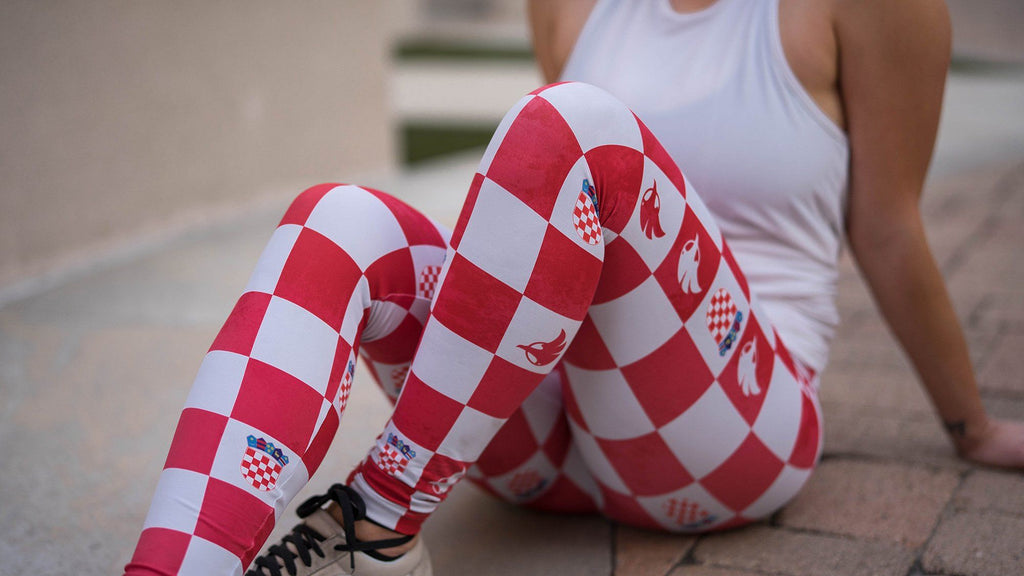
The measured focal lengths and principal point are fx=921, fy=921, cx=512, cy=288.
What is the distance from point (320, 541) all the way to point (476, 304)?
311 millimetres

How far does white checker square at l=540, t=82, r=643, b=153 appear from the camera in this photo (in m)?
0.91

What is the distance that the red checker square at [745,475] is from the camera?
3.64 ft

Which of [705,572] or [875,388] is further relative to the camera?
[875,388]

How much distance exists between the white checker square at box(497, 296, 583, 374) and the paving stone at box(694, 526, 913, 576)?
45 cm

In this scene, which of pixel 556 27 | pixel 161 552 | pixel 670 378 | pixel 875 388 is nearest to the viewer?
pixel 161 552

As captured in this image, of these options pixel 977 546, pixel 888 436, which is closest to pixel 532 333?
pixel 977 546

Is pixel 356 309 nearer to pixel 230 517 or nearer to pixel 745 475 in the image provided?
pixel 230 517

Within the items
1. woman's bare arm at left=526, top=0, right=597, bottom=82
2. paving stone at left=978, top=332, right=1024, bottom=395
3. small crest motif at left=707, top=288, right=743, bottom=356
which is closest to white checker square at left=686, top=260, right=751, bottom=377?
small crest motif at left=707, top=288, right=743, bottom=356

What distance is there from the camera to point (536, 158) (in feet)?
2.91

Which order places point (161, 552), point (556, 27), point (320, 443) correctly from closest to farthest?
point (161, 552) < point (320, 443) < point (556, 27)

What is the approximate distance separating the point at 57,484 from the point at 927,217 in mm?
2801

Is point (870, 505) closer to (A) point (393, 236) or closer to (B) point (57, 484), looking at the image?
(A) point (393, 236)

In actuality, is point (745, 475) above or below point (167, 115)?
above

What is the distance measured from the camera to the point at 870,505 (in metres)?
1.32
